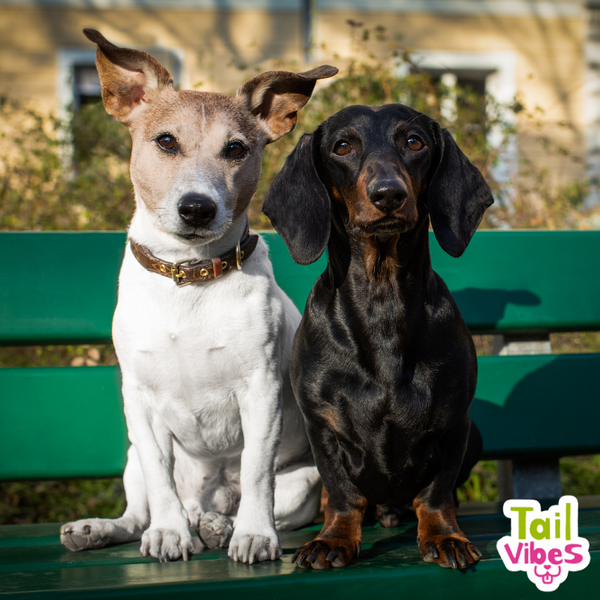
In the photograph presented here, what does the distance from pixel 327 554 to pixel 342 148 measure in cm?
102

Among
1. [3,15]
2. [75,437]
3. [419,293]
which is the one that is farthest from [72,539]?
[3,15]

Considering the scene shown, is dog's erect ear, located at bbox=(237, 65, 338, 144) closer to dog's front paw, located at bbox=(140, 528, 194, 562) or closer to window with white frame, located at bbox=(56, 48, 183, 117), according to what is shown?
dog's front paw, located at bbox=(140, 528, 194, 562)

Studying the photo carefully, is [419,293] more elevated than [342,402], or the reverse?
[419,293]

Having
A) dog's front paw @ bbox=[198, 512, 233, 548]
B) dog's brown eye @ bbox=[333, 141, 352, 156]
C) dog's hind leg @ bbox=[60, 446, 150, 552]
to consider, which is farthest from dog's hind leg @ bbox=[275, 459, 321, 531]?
dog's brown eye @ bbox=[333, 141, 352, 156]

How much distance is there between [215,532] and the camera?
1770 millimetres

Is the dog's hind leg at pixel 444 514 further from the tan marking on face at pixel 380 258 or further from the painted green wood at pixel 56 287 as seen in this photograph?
the painted green wood at pixel 56 287

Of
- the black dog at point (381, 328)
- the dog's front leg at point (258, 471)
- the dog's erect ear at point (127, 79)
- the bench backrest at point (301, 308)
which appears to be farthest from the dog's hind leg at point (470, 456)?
the dog's erect ear at point (127, 79)

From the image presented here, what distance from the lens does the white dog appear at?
1687mm

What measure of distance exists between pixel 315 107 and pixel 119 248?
1.93m

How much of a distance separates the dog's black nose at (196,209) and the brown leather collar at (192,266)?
17 centimetres

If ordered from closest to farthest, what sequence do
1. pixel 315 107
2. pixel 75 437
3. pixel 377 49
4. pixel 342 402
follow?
pixel 342 402 → pixel 75 437 → pixel 315 107 → pixel 377 49

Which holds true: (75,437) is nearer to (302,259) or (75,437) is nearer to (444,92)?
(302,259)

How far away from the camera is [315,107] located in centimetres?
385

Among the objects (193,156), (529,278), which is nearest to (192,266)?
(193,156)
